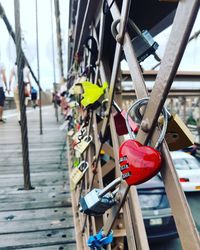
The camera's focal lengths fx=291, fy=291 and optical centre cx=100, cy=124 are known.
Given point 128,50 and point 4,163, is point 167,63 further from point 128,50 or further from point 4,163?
point 4,163

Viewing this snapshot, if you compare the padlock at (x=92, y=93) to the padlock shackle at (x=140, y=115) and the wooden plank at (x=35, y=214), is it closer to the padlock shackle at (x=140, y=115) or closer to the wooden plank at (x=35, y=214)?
the padlock shackle at (x=140, y=115)

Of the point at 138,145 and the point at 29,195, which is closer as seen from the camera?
the point at 138,145

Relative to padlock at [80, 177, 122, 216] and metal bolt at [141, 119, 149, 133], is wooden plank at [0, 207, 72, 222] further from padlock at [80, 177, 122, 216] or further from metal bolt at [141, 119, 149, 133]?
metal bolt at [141, 119, 149, 133]

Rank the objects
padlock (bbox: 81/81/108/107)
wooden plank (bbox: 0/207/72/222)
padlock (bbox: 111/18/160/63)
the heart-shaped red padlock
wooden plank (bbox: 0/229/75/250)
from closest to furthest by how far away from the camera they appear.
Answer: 1. the heart-shaped red padlock
2. padlock (bbox: 111/18/160/63)
3. padlock (bbox: 81/81/108/107)
4. wooden plank (bbox: 0/229/75/250)
5. wooden plank (bbox: 0/207/72/222)

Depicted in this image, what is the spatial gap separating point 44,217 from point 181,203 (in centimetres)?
104

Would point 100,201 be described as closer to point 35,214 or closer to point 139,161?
point 139,161

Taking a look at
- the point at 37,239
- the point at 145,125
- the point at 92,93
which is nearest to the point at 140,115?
the point at 145,125

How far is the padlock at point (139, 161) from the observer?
0.38 meters

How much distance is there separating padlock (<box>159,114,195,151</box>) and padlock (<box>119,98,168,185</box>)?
51 millimetres

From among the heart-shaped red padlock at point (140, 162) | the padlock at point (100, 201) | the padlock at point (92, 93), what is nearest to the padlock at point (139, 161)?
the heart-shaped red padlock at point (140, 162)

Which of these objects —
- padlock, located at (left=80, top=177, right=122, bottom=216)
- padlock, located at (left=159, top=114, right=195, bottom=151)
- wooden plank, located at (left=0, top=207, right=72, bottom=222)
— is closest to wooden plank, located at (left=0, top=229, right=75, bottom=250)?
wooden plank, located at (left=0, top=207, right=72, bottom=222)

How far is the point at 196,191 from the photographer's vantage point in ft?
21.5

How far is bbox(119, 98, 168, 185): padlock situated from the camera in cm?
38

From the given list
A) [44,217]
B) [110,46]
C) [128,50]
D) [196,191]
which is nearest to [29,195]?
[44,217]
